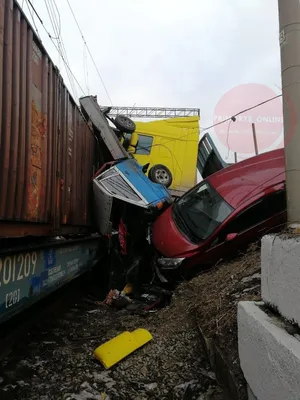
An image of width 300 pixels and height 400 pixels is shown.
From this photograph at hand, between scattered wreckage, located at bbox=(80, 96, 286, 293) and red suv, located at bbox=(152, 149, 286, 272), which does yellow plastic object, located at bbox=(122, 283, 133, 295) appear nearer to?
scattered wreckage, located at bbox=(80, 96, 286, 293)

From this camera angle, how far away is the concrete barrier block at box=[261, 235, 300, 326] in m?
1.72

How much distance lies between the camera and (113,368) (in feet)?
10.7

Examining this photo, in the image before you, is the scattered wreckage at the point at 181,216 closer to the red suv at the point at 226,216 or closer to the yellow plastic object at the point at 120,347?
the red suv at the point at 226,216

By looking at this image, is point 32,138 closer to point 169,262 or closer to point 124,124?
point 169,262

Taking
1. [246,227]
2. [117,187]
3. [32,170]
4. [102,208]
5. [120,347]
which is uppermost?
[117,187]

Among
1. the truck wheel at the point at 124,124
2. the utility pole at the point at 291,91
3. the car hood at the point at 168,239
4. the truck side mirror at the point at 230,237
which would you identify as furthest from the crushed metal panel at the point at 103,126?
the utility pole at the point at 291,91

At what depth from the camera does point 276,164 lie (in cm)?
630

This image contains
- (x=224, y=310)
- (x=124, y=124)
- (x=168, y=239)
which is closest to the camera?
(x=224, y=310)

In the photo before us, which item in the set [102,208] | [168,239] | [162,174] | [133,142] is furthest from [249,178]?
[133,142]

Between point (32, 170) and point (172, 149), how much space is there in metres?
8.70

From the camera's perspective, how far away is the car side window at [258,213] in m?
5.81

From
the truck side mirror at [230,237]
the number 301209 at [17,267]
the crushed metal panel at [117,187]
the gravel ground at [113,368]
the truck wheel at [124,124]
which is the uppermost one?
the truck wheel at [124,124]

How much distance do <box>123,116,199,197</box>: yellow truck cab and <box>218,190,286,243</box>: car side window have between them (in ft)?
18.7

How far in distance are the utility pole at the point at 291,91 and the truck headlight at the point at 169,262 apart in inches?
131
